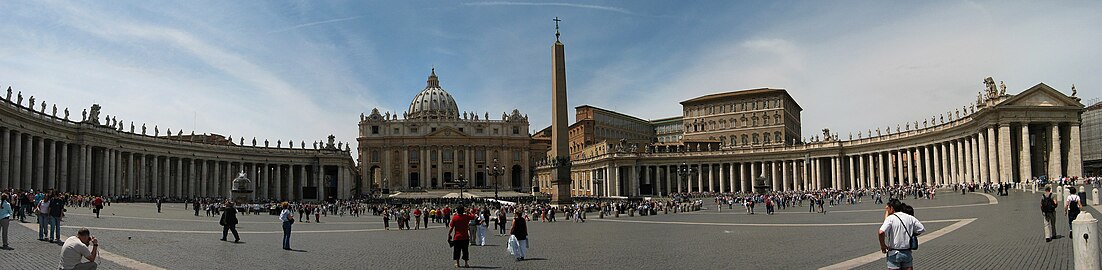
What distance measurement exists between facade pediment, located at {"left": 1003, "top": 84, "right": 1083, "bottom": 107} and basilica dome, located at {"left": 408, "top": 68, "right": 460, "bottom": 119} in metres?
104

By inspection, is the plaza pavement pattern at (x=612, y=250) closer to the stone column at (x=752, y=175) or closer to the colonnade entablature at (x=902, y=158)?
the colonnade entablature at (x=902, y=158)

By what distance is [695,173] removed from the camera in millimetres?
93000

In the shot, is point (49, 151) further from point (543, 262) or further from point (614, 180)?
point (614, 180)

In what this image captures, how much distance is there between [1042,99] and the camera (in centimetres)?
5434

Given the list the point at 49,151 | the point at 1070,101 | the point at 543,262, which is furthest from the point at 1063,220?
the point at 49,151

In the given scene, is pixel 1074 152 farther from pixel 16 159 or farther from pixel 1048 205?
pixel 16 159

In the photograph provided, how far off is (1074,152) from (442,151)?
8701 cm

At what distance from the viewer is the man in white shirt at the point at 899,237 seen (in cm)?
864

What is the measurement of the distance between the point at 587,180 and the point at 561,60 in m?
64.8

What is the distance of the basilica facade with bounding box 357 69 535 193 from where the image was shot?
395 feet

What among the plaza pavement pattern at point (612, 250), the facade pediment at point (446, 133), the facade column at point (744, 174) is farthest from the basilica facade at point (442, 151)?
the plaza pavement pattern at point (612, 250)

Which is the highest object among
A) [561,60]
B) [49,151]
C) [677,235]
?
[561,60]

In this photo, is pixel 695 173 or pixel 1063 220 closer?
pixel 1063 220

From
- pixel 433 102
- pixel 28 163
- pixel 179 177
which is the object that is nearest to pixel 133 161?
pixel 179 177
